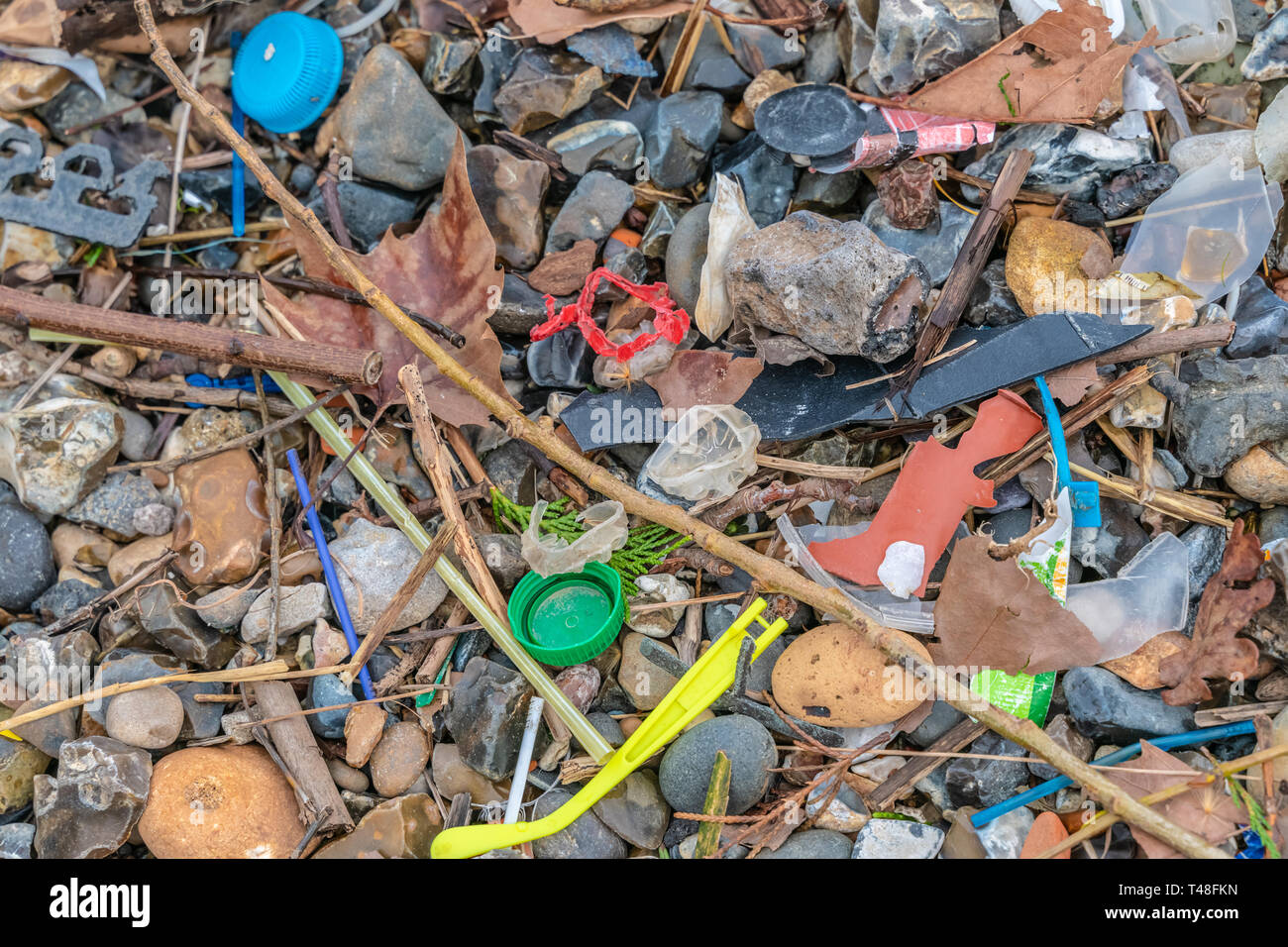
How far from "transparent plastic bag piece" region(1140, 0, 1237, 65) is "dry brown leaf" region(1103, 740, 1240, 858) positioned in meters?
2.30

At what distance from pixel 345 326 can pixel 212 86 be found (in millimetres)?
1192

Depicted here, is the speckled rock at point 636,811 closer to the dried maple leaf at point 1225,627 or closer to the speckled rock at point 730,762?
the speckled rock at point 730,762

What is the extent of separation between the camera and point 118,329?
3.00 m

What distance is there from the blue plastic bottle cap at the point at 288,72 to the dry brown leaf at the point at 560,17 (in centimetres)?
74

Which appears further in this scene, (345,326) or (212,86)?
(212,86)

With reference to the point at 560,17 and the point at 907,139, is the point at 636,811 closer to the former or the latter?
the point at 907,139

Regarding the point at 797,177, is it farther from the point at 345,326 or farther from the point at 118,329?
the point at 118,329

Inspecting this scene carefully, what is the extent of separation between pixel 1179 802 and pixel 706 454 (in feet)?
5.56

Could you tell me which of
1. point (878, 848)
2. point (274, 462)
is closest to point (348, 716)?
point (274, 462)

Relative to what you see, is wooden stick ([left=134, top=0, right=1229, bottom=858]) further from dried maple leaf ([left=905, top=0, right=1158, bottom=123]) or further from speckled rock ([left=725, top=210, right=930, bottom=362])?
dried maple leaf ([left=905, top=0, right=1158, bottom=123])

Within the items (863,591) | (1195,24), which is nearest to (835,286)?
(863,591)

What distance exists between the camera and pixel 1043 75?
287 cm

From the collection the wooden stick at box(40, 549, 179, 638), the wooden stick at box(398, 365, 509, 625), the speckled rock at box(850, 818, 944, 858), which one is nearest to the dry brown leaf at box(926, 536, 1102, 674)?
the speckled rock at box(850, 818, 944, 858)

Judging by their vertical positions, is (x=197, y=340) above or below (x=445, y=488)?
above
